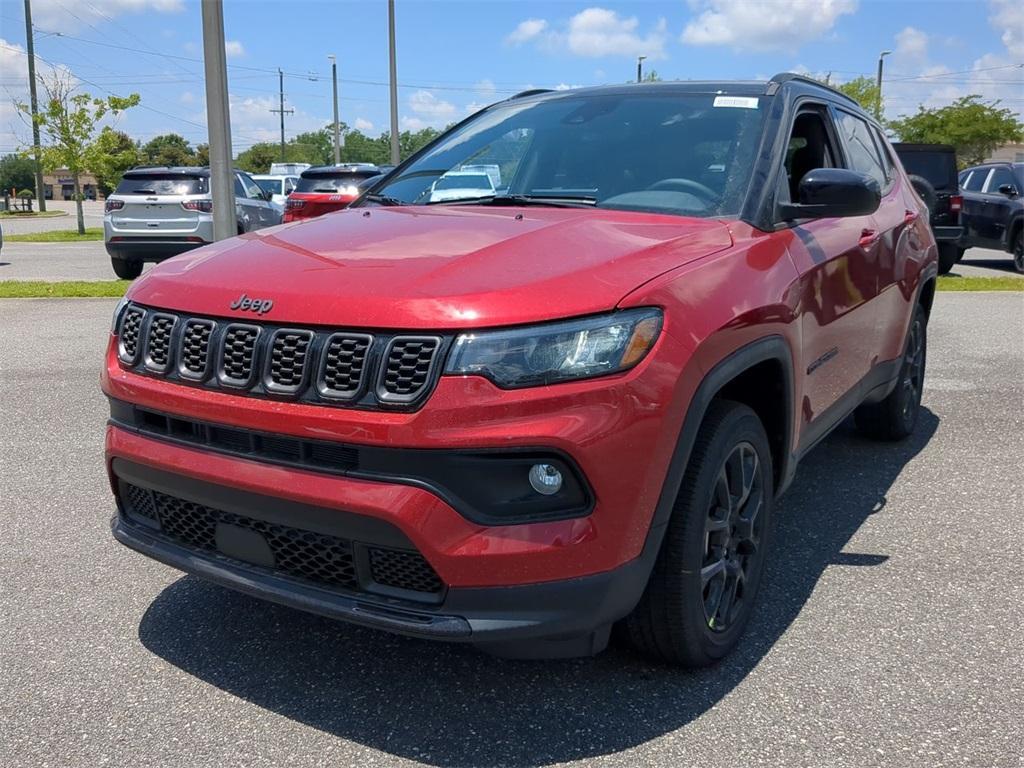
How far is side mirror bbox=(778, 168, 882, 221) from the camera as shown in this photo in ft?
10.9

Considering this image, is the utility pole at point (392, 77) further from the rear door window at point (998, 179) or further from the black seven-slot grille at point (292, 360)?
the black seven-slot grille at point (292, 360)

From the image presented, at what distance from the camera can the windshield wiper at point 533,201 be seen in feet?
11.4

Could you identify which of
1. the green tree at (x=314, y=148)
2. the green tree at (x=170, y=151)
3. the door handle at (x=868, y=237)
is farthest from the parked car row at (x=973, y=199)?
the green tree at (x=314, y=148)

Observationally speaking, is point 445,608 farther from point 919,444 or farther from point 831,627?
point 919,444

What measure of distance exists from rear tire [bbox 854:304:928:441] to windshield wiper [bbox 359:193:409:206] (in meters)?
2.82

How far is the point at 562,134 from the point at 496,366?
74.0 inches

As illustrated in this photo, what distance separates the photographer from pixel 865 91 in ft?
163

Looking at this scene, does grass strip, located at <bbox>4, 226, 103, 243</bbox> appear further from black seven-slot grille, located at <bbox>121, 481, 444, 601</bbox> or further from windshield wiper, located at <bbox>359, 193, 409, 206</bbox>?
black seven-slot grille, located at <bbox>121, 481, 444, 601</bbox>

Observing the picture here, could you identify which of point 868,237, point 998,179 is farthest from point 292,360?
point 998,179

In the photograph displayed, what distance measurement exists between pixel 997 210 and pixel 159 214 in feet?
43.9

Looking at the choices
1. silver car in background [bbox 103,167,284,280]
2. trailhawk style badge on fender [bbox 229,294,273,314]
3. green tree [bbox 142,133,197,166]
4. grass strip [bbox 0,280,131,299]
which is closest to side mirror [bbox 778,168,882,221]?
trailhawk style badge on fender [bbox 229,294,273,314]

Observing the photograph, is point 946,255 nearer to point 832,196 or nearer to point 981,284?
point 981,284

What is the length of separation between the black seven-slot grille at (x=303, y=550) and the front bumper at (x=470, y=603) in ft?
0.10

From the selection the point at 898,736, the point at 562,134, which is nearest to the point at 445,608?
the point at 898,736
